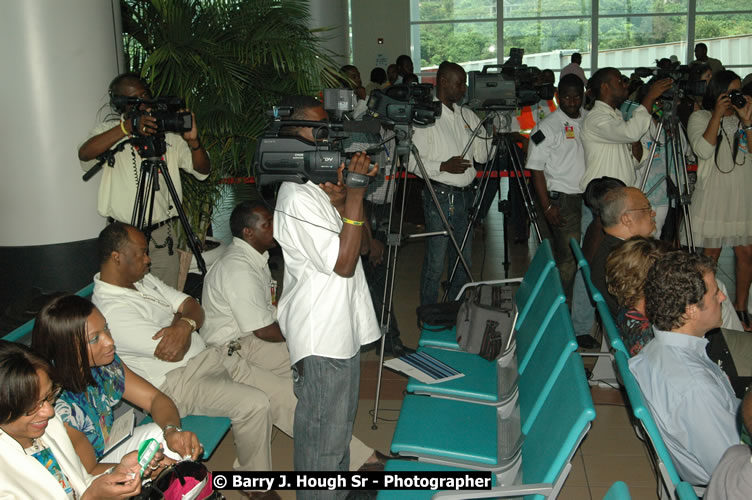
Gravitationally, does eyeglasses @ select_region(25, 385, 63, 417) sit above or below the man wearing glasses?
below

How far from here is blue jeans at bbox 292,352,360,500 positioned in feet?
8.28

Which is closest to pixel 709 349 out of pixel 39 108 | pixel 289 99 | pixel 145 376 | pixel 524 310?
pixel 524 310

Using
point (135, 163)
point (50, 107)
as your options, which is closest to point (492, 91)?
point (135, 163)

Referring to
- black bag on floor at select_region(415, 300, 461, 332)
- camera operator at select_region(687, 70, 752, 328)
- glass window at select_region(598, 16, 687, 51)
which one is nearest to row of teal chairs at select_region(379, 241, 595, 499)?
black bag on floor at select_region(415, 300, 461, 332)

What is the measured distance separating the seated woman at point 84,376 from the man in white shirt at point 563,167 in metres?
3.16

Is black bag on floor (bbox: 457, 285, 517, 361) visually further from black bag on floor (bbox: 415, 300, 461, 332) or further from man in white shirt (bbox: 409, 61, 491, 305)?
man in white shirt (bbox: 409, 61, 491, 305)

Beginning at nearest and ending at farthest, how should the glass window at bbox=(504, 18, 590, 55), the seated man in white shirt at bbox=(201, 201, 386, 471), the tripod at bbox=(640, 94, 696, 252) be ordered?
the seated man in white shirt at bbox=(201, 201, 386, 471), the tripod at bbox=(640, 94, 696, 252), the glass window at bbox=(504, 18, 590, 55)

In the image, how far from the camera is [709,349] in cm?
298

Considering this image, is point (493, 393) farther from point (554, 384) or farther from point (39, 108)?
point (39, 108)

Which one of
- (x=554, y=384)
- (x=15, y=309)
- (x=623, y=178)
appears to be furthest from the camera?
(x=623, y=178)

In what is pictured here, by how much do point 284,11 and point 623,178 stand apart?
2573mm

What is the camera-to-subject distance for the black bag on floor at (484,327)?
3.44 metres

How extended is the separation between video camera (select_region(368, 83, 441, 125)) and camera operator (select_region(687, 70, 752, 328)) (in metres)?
2.22

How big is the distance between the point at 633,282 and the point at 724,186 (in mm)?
2647
